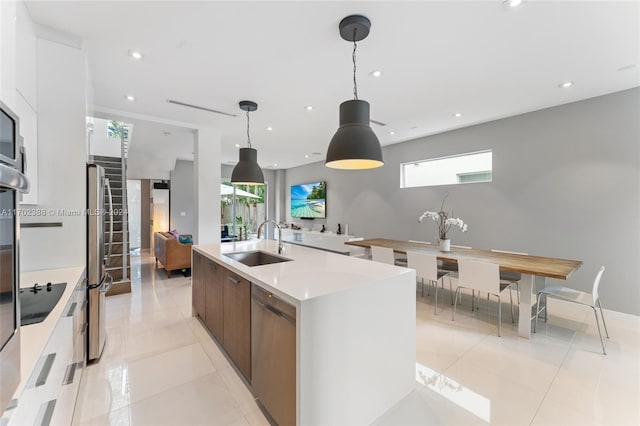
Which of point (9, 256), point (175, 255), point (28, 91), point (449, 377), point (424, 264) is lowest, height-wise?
point (449, 377)

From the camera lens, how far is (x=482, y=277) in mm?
2953

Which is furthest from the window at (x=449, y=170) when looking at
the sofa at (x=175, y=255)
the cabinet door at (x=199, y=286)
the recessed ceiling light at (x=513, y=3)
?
the sofa at (x=175, y=255)

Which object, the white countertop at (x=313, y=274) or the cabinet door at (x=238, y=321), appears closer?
the white countertop at (x=313, y=274)

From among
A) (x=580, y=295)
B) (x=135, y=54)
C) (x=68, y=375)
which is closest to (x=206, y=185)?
(x=135, y=54)

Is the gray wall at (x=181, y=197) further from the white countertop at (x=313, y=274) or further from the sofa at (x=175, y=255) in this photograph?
the white countertop at (x=313, y=274)

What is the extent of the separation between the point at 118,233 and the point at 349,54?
4623 millimetres

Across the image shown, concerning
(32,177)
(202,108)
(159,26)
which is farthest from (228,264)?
(202,108)

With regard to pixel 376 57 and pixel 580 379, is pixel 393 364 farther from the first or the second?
pixel 376 57

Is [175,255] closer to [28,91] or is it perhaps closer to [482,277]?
[28,91]

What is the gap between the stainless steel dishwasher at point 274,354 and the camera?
1.45 metres

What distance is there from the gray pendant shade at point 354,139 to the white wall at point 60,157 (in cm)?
220

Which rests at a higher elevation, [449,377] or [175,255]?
[175,255]

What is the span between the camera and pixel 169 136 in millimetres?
5305

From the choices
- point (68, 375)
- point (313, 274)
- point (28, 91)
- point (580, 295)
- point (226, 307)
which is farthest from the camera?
point (580, 295)
